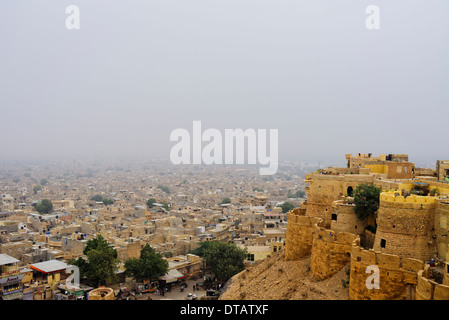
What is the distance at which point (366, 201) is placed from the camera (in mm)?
12688

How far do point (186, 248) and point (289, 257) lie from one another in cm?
1611

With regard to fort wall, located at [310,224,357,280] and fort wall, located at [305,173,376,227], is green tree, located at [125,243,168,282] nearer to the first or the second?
fort wall, located at [305,173,376,227]

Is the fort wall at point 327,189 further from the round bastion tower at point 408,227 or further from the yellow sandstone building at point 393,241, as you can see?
the round bastion tower at point 408,227

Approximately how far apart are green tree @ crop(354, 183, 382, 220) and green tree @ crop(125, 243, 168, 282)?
47.6ft

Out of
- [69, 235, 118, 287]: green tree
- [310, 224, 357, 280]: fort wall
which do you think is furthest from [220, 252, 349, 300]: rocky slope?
[69, 235, 118, 287]: green tree

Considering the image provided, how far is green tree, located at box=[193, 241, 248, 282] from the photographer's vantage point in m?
23.9

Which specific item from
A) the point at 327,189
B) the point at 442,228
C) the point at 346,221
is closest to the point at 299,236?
the point at 327,189

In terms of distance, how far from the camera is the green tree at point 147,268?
76.7 ft

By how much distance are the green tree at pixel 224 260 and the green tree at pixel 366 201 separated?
12714 millimetres

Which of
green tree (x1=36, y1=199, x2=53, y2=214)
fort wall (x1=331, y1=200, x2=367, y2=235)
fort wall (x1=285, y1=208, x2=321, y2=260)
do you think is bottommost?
green tree (x1=36, y1=199, x2=53, y2=214)

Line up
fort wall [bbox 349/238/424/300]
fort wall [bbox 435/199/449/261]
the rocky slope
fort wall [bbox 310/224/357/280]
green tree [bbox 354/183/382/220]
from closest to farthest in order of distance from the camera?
fort wall [bbox 349/238/424/300]
fort wall [bbox 435/199/449/261]
the rocky slope
fort wall [bbox 310/224/357/280]
green tree [bbox 354/183/382/220]

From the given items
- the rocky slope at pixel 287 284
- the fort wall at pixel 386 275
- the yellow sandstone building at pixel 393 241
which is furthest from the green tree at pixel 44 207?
the fort wall at pixel 386 275

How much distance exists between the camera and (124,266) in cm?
2502

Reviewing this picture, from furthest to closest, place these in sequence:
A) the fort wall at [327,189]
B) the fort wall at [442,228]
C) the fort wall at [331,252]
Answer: the fort wall at [327,189] < the fort wall at [331,252] < the fort wall at [442,228]
